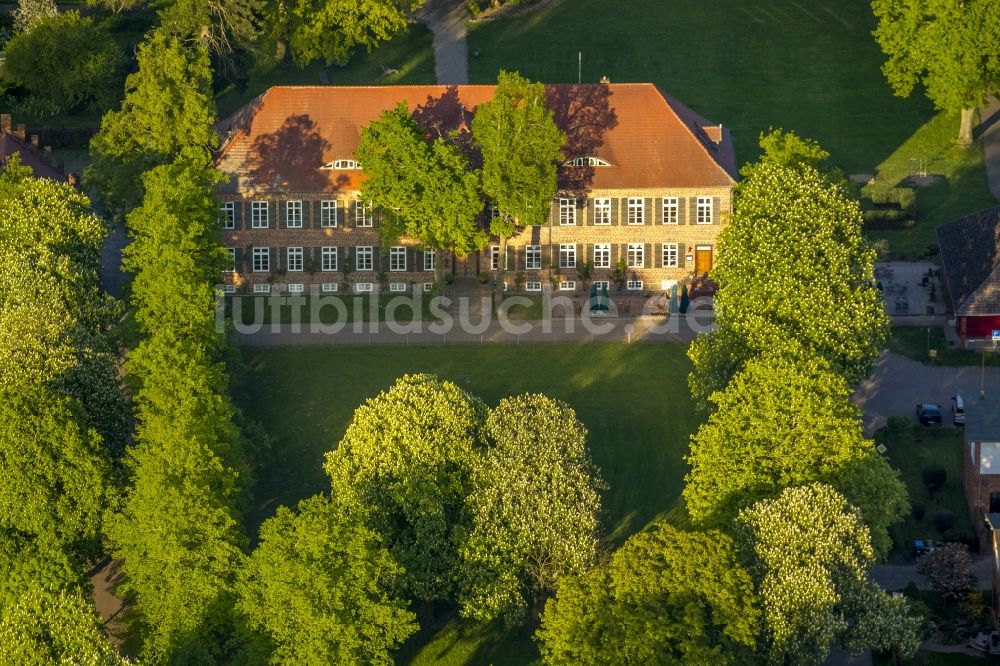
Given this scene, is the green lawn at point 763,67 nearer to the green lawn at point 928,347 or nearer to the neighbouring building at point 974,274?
the neighbouring building at point 974,274

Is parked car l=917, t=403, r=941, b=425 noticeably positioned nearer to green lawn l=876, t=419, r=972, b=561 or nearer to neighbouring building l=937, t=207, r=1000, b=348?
green lawn l=876, t=419, r=972, b=561

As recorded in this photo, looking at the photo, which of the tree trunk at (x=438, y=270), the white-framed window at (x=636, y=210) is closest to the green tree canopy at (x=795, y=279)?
the white-framed window at (x=636, y=210)

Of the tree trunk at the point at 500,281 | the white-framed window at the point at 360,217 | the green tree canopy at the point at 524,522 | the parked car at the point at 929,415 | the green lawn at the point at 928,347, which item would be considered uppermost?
the white-framed window at the point at 360,217

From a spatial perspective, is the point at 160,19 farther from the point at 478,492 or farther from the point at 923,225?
the point at 478,492

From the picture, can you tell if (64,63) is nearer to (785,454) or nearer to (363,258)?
(363,258)

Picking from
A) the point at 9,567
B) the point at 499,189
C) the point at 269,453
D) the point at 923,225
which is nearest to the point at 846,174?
the point at 923,225
